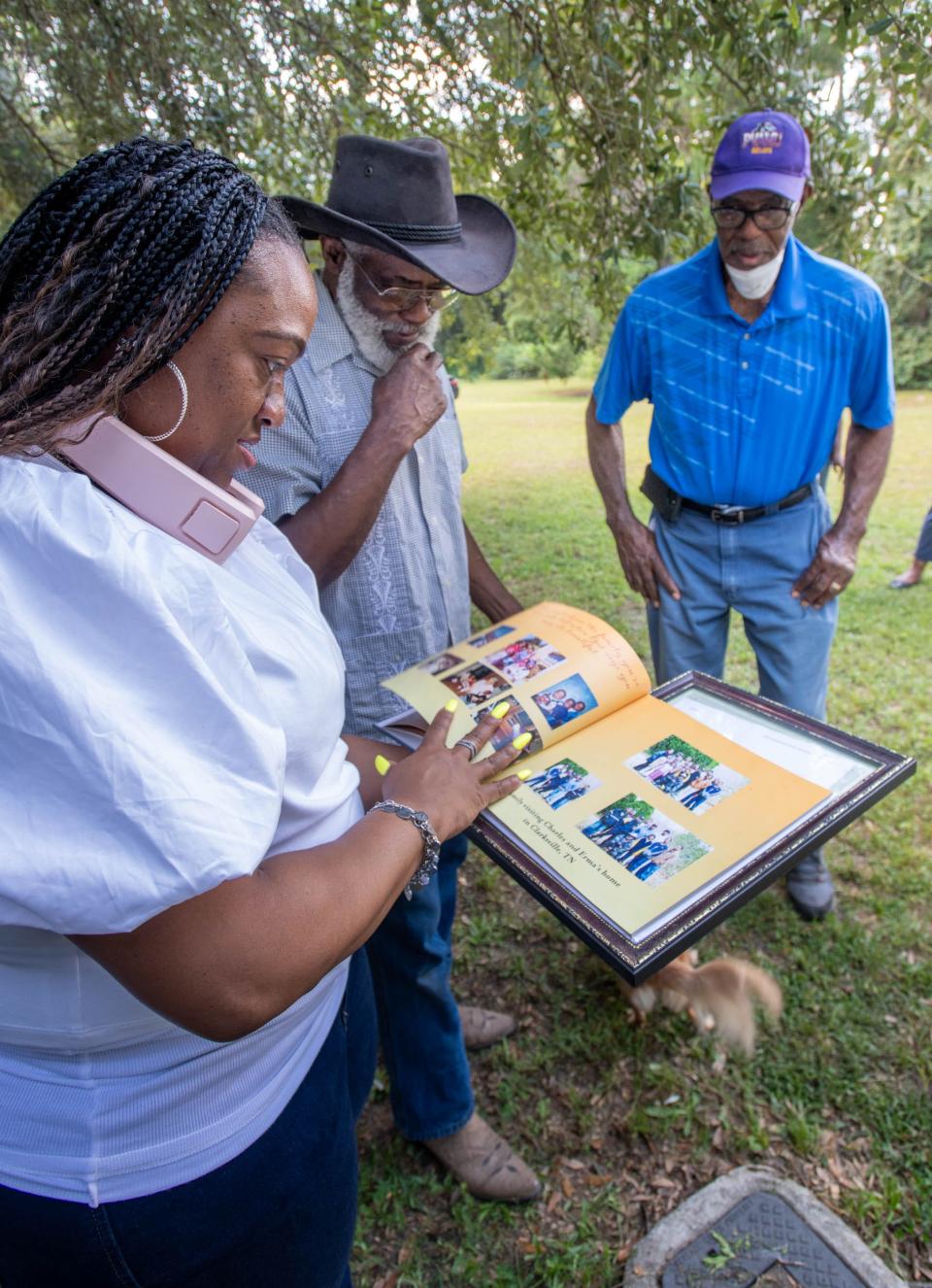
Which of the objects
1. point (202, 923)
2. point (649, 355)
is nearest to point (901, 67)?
point (649, 355)

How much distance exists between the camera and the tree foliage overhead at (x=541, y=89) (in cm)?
267

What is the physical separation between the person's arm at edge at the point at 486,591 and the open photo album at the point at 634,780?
326 mm

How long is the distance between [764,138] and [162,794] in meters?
2.74

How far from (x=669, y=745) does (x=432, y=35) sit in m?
3.01

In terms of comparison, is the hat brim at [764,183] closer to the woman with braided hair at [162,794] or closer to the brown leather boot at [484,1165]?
the woman with braided hair at [162,794]

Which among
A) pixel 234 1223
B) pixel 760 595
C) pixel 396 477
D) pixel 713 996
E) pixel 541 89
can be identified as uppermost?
pixel 541 89

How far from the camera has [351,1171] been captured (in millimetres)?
1276

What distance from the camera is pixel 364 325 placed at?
1.91 metres

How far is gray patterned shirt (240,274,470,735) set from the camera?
1.81m

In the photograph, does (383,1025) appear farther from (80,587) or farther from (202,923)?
(80,587)

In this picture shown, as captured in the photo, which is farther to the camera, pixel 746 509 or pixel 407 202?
pixel 746 509

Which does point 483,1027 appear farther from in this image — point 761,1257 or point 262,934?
point 262,934

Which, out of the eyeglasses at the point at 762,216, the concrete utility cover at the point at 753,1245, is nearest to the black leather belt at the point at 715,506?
the eyeglasses at the point at 762,216

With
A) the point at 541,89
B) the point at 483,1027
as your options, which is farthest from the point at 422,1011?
the point at 541,89
